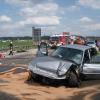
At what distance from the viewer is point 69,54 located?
14469 mm

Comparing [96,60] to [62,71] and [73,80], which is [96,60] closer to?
[73,80]

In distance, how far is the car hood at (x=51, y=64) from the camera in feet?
43.0

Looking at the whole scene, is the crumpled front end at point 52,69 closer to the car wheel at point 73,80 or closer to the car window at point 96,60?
the car wheel at point 73,80

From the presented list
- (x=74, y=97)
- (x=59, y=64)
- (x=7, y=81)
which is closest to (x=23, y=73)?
(x=7, y=81)

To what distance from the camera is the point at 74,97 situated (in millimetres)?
11289

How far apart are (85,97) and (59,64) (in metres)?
2.22

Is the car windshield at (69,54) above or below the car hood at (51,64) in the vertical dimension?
above

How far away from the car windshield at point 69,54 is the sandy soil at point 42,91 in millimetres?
951

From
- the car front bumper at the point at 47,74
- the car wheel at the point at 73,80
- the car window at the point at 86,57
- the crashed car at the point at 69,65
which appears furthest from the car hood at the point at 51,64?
the car window at the point at 86,57

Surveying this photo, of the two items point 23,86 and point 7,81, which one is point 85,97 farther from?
point 7,81

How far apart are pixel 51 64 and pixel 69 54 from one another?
1.39m

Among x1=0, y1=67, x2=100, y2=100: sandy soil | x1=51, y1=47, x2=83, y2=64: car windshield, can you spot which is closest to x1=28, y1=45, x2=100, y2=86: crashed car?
x1=51, y1=47, x2=83, y2=64: car windshield

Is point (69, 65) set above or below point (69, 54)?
below

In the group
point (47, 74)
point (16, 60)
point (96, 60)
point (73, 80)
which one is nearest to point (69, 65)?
point (73, 80)
